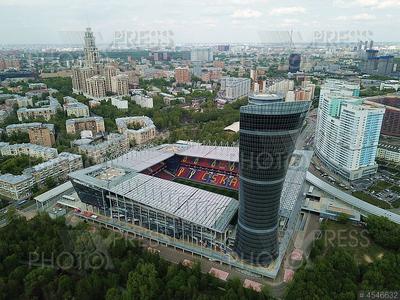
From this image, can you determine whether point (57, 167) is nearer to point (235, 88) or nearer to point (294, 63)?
point (235, 88)

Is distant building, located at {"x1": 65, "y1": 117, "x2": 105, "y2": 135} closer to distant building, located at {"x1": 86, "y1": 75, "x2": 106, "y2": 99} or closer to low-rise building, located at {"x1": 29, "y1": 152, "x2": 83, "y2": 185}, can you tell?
low-rise building, located at {"x1": 29, "y1": 152, "x2": 83, "y2": 185}

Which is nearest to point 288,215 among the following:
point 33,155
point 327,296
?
point 327,296

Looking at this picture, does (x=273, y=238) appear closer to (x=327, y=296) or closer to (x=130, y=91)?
(x=327, y=296)

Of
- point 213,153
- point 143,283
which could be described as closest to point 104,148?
point 213,153

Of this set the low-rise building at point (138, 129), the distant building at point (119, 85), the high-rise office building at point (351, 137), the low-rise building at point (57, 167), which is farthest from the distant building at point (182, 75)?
the low-rise building at point (57, 167)

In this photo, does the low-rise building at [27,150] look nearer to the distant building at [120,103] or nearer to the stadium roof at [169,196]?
the stadium roof at [169,196]

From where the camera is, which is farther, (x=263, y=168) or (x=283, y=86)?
(x=283, y=86)

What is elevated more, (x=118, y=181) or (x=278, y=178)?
(x=278, y=178)
